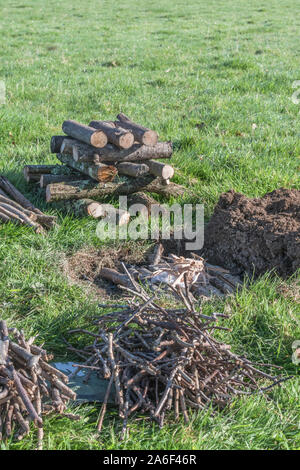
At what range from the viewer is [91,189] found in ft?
20.0

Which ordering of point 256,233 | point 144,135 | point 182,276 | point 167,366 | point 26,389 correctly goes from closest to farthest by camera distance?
1. point 26,389
2. point 167,366
3. point 182,276
4. point 256,233
5. point 144,135

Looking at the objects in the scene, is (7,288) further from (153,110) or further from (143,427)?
(153,110)

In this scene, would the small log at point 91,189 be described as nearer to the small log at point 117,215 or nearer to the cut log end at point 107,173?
the cut log end at point 107,173

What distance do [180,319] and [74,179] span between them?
310 cm

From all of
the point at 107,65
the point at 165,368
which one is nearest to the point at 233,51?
the point at 107,65

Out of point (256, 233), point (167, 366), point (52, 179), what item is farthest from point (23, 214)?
point (167, 366)

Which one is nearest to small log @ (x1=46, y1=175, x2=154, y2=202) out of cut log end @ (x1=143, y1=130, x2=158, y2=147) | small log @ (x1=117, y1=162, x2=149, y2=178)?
small log @ (x1=117, y1=162, x2=149, y2=178)

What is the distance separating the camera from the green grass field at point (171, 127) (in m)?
3.26

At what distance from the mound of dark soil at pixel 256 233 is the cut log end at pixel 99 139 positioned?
4.66 feet

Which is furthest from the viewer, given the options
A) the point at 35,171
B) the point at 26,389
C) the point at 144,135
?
the point at 35,171

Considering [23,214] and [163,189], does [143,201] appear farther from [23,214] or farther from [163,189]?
[23,214]

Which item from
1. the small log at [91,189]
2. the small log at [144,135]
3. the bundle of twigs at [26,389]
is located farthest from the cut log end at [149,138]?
the bundle of twigs at [26,389]

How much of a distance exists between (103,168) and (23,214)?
101cm

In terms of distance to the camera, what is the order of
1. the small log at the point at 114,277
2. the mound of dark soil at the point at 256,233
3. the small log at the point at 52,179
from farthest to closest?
the small log at the point at 52,179 < the mound of dark soil at the point at 256,233 < the small log at the point at 114,277
